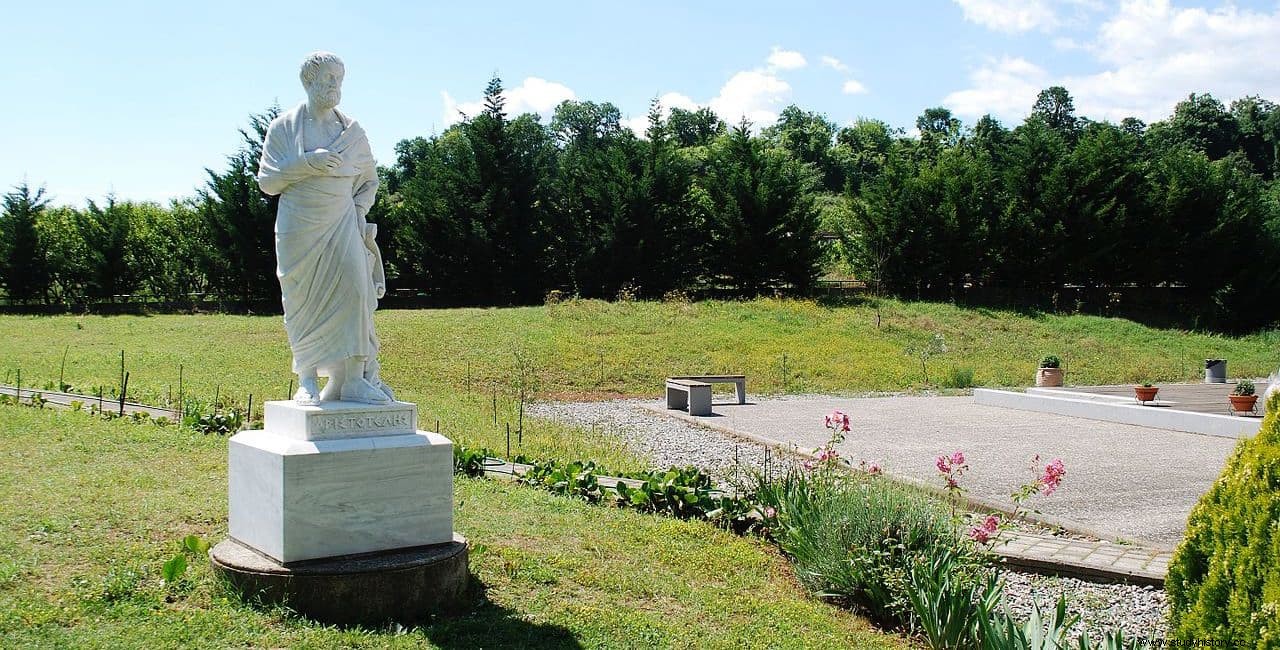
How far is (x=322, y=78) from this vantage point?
16.9ft

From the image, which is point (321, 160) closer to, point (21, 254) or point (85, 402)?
point (85, 402)

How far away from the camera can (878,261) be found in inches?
1437

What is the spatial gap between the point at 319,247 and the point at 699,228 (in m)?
30.3

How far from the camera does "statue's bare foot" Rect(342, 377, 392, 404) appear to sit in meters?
5.16

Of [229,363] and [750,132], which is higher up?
[750,132]

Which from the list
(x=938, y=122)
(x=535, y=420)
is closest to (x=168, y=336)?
(x=535, y=420)

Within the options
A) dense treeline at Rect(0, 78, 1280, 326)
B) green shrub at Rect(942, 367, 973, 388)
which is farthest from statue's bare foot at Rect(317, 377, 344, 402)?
dense treeline at Rect(0, 78, 1280, 326)

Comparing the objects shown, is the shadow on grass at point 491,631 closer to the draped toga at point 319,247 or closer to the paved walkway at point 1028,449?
the draped toga at point 319,247

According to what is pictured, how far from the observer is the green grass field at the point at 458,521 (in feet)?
15.3

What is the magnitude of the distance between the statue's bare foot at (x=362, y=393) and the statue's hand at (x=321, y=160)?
1116 millimetres

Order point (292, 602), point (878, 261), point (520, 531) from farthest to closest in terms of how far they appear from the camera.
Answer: point (878, 261) < point (520, 531) < point (292, 602)

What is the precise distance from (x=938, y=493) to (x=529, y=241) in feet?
87.4

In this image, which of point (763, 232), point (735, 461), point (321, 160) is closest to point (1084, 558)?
point (735, 461)

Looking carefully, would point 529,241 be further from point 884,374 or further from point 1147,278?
point 1147,278
